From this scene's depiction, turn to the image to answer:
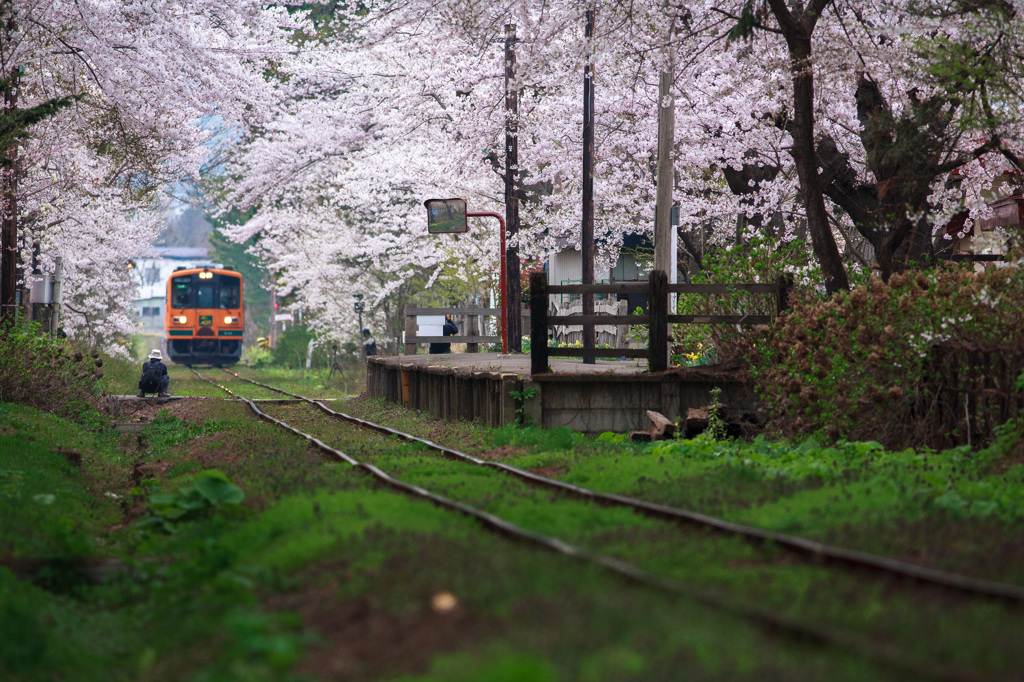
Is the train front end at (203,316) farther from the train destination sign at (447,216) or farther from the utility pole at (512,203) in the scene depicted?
the train destination sign at (447,216)

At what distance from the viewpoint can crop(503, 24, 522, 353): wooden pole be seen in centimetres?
2126

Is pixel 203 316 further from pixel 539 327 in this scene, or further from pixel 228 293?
pixel 539 327

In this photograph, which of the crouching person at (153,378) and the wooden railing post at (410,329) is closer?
the crouching person at (153,378)

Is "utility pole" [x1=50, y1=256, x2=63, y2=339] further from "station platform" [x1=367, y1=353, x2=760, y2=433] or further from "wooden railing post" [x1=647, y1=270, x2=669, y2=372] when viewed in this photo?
"wooden railing post" [x1=647, y1=270, x2=669, y2=372]

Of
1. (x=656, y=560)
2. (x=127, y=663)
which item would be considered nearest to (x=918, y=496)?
(x=656, y=560)

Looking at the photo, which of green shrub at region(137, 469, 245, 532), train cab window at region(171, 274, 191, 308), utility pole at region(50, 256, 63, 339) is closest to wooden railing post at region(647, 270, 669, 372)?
green shrub at region(137, 469, 245, 532)

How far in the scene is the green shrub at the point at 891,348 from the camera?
887 cm

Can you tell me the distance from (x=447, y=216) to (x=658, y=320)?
7109 millimetres

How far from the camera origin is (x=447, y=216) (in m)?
18.3

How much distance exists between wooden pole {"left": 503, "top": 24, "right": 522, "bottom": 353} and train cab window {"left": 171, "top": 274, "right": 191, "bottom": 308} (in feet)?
59.4

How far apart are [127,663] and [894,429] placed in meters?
7.15

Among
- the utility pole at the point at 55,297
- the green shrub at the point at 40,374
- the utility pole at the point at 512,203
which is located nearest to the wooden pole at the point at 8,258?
the utility pole at the point at 55,297

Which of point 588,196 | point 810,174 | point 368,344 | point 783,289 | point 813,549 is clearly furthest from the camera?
point 368,344

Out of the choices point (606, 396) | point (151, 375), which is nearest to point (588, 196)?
point (606, 396)
